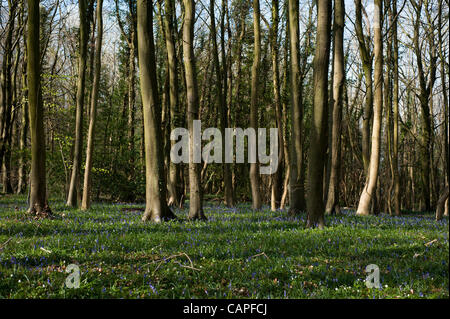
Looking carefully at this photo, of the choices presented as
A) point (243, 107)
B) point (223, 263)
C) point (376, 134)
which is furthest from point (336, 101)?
point (243, 107)

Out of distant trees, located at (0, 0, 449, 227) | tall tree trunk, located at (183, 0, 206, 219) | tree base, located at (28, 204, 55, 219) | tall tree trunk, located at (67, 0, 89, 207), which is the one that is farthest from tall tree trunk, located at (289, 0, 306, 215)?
tall tree trunk, located at (67, 0, 89, 207)

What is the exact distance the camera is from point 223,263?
540 cm

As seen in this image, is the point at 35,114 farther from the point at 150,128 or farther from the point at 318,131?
the point at 318,131

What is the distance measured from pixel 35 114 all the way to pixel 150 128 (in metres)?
3.34

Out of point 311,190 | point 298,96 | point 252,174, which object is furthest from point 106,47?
point 311,190

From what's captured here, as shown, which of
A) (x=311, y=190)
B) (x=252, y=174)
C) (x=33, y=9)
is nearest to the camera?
(x=311, y=190)

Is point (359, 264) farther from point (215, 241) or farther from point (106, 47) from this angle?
point (106, 47)

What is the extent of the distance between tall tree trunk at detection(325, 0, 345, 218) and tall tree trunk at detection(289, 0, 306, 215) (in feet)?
4.07

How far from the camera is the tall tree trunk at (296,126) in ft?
40.1

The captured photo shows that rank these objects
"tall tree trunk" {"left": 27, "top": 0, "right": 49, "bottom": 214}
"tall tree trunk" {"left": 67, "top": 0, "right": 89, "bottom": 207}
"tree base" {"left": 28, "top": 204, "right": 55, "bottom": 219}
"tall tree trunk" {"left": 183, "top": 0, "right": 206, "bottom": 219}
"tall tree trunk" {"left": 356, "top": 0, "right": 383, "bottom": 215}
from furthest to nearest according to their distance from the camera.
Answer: "tall tree trunk" {"left": 67, "top": 0, "right": 89, "bottom": 207} < "tall tree trunk" {"left": 356, "top": 0, "right": 383, "bottom": 215} < "tall tree trunk" {"left": 183, "top": 0, "right": 206, "bottom": 219} < "tall tree trunk" {"left": 27, "top": 0, "right": 49, "bottom": 214} < "tree base" {"left": 28, "top": 204, "right": 55, "bottom": 219}

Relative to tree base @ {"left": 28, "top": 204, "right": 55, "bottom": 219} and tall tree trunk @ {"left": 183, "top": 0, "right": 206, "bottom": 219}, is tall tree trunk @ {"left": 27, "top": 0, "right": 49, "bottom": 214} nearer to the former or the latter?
tree base @ {"left": 28, "top": 204, "right": 55, "bottom": 219}

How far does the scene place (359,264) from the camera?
5.31 meters

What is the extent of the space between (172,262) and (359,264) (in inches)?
103

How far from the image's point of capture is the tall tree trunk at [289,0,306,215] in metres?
12.2
